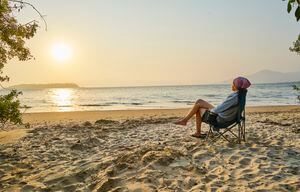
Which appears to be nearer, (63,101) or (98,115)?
(98,115)

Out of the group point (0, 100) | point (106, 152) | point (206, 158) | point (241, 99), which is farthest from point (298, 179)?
point (0, 100)

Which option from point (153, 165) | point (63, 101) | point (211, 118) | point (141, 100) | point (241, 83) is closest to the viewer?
point (153, 165)

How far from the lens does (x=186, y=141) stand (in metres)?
8.74

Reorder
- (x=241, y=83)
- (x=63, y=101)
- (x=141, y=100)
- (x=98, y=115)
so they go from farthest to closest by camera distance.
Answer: (x=63, y=101)
(x=141, y=100)
(x=98, y=115)
(x=241, y=83)

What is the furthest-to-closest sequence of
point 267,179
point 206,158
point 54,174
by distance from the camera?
1. point 206,158
2. point 54,174
3. point 267,179

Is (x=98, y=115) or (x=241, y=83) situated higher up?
(x=241, y=83)

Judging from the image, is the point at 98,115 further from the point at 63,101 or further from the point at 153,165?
the point at 63,101

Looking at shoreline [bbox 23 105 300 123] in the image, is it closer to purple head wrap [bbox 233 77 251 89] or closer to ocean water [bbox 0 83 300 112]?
ocean water [bbox 0 83 300 112]

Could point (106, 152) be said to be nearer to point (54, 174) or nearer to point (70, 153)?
point (70, 153)

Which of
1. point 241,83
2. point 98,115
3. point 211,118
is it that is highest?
point 241,83

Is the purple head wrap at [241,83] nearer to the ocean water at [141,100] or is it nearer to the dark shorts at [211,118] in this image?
the dark shorts at [211,118]

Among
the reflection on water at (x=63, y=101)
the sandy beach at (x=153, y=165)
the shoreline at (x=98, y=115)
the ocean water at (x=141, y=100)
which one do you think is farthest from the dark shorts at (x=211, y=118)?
the reflection on water at (x=63, y=101)

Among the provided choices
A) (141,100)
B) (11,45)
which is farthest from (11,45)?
(141,100)

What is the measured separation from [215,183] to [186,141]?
11.0 ft
